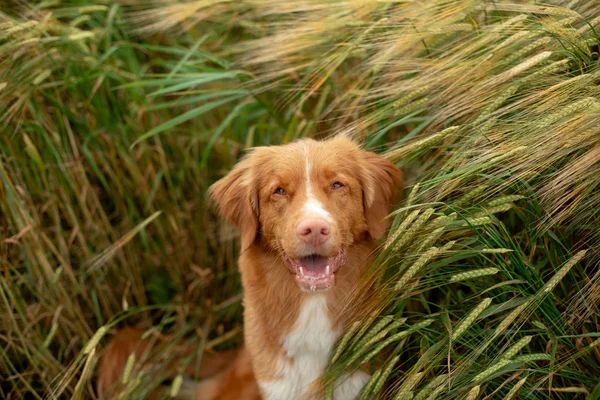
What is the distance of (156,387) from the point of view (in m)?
3.54

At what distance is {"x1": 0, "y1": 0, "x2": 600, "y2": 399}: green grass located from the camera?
2.57 m

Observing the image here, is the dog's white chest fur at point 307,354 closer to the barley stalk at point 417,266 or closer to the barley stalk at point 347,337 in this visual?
the barley stalk at point 347,337

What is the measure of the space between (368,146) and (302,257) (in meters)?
0.71

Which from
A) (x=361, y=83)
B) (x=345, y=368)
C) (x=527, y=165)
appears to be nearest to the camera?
(x=527, y=165)

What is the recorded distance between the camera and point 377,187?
118 inches

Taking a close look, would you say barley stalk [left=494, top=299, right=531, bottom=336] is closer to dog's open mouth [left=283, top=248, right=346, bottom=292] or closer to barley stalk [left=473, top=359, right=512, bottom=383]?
barley stalk [left=473, top=359, right=512, bottom=383]

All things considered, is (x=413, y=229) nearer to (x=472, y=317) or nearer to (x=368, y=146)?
(x=472, y=317)

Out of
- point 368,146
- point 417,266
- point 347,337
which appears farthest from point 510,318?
point 368,146

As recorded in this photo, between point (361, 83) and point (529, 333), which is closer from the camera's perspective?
point (529, 333)

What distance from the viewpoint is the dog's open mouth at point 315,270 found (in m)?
2.84

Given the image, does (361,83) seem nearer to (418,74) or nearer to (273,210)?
(418,74)

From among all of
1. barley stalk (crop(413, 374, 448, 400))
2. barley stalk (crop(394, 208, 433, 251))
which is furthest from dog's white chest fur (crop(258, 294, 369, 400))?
barley stalk (crop(394, 208, 433, 251))

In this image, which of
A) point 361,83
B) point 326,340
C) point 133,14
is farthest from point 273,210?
point 133,14

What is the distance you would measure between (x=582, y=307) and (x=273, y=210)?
50.5 inches
